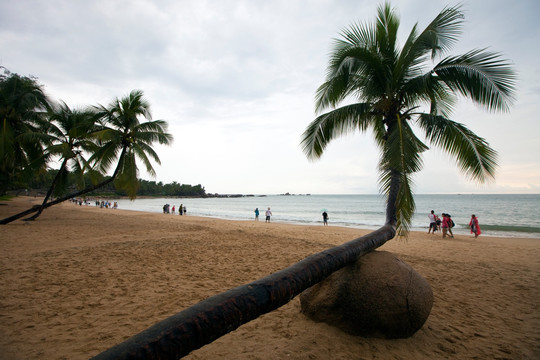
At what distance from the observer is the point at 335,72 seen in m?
6.43

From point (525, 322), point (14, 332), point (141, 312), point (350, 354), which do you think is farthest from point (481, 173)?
point (14, 332)

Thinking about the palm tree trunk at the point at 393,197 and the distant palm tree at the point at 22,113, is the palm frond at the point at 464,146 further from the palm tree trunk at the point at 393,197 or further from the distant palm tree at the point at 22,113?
the distant palm tree at the point at 22,113

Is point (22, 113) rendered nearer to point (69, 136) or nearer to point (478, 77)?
point (69, 136)

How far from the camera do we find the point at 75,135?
13422mm

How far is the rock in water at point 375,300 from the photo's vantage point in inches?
124

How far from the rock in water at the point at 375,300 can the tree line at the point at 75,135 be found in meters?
12.4

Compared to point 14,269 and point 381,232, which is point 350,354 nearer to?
point 381,232

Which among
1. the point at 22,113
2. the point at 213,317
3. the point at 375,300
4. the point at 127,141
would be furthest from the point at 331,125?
the point at 22,113

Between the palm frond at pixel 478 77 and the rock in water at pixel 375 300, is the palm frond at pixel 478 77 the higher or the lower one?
the higher one

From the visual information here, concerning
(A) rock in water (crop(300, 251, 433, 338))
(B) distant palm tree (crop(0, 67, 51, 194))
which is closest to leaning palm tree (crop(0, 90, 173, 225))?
(B) distant palm tree (crop(0, 67, 51, 194))

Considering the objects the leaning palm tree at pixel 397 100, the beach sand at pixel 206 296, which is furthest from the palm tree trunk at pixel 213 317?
the beach sand at pixel 206 296

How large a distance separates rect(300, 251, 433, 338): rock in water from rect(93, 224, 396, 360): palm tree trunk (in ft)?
→ 3.49

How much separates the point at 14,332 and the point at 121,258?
3.85m

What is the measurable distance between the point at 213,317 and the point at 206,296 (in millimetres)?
3380
